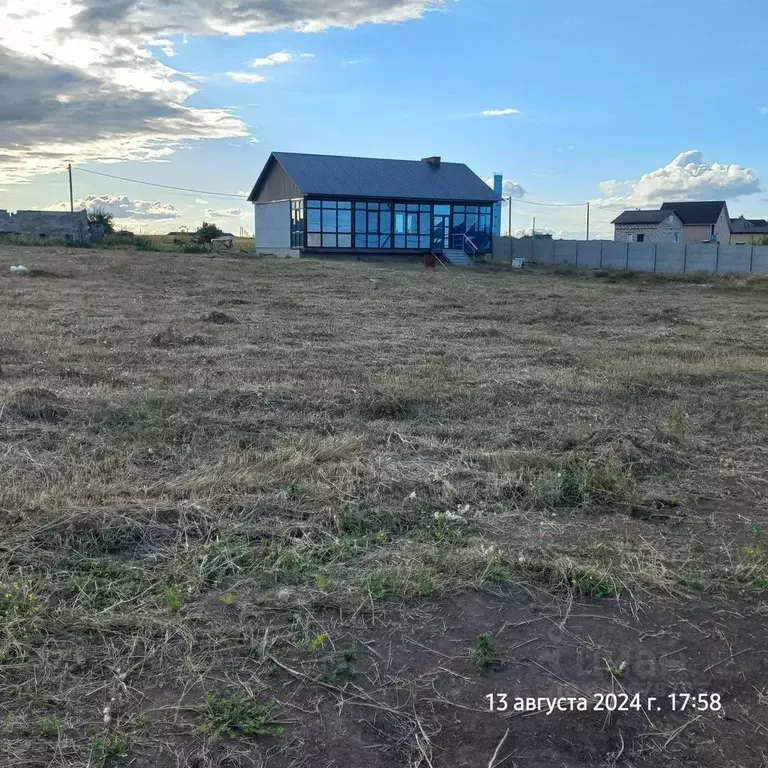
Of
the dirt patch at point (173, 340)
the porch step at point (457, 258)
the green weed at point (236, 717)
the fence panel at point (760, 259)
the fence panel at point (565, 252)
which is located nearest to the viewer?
the green weed at point (236, 717)

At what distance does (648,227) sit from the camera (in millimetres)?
58188

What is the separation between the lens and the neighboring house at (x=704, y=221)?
57.0 m

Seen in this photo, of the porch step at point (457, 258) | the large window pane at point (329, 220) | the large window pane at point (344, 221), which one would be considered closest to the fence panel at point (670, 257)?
the porch step at point (457, 258)

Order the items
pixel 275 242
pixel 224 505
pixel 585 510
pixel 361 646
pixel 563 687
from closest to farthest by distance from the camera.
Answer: pixel 563 687, pixel 361 646, pixel 224 505, pixel 585 510, pixel 275 242

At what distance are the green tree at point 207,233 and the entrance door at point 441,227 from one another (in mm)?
17556

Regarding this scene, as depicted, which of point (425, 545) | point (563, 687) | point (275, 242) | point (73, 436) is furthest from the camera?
point (275, 242)

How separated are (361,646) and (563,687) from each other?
0.83 metres

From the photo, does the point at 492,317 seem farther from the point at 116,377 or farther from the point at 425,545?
the point at 425,545

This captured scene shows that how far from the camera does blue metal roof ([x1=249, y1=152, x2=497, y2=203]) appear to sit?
1417 inches

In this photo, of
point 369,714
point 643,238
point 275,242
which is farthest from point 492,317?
point 643,238

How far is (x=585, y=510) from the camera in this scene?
15.5 feet

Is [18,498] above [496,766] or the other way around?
above

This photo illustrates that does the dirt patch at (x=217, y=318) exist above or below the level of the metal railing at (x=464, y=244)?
below

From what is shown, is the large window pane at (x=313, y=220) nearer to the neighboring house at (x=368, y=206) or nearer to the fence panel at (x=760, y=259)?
the neighboring house at (x=368, y=206)
